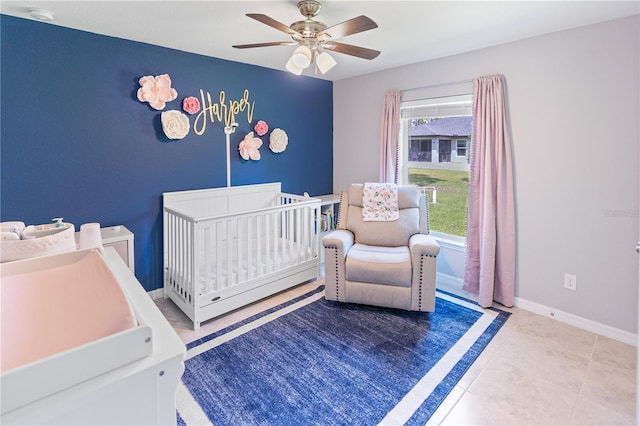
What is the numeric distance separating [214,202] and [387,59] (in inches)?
86.3

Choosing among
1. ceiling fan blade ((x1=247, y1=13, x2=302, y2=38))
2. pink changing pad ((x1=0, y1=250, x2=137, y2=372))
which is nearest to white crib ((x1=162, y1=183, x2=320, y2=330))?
ceiling fan blade ((x1=247, y1=13, x2=302, y2=38))

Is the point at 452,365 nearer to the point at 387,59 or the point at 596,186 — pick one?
the point at 596,186

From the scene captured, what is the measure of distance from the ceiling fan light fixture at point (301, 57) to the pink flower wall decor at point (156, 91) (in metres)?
1.46

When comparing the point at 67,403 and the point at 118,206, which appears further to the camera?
the point at 118,206

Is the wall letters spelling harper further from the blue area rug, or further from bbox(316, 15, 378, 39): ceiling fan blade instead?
the blue area rug

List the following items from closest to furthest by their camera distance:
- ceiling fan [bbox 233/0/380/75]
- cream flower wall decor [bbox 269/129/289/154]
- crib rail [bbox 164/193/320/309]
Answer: ceiling fan [bbox 233/0/380/75] < crib rail [bbox 164/193/320/309] < cream flower wall decor [bbox 269/129/289/154]

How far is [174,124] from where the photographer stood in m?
3.05

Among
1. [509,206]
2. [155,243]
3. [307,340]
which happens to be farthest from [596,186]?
[155,243]

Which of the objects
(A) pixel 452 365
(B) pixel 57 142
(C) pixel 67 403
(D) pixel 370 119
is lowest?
(A) pixel 452 365

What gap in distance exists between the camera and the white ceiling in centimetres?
214

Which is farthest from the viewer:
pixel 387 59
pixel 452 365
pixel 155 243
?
pixel 387 59

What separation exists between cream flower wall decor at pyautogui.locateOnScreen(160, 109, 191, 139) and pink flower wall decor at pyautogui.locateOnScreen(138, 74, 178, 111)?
0.29ft

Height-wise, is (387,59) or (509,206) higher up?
(387,59)

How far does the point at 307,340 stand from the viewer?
96.4 inches
